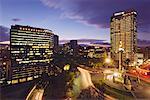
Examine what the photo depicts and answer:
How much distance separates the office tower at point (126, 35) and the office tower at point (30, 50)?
0.92 metres

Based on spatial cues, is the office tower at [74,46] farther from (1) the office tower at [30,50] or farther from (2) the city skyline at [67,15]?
(1) the office tower at [30,50]

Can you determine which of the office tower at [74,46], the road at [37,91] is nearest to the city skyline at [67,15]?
the office tower at [74,46]

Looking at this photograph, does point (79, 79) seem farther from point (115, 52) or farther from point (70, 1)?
point (70, 1)

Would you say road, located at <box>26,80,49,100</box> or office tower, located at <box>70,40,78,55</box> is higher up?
office tower, located at <box>70,40,78,55</box>

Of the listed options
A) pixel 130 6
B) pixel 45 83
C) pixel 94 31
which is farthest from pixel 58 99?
pixel 130 6

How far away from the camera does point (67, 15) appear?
4.53 meters

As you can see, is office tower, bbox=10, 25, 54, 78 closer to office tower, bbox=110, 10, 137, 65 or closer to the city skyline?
the city skyline

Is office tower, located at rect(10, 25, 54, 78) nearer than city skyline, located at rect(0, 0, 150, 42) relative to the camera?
Yes

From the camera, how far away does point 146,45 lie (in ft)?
14.2

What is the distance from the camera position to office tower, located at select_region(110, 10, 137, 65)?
4.31 metres

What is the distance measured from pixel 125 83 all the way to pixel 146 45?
60 cm

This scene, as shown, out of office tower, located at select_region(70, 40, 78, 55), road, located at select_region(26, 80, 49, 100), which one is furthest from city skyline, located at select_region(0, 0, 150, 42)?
road, located at select_region(26, 80, 49, 100)

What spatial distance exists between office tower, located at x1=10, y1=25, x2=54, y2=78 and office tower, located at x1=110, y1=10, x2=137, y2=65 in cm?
92

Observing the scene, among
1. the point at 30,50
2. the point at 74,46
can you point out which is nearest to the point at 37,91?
the point at 30,50
